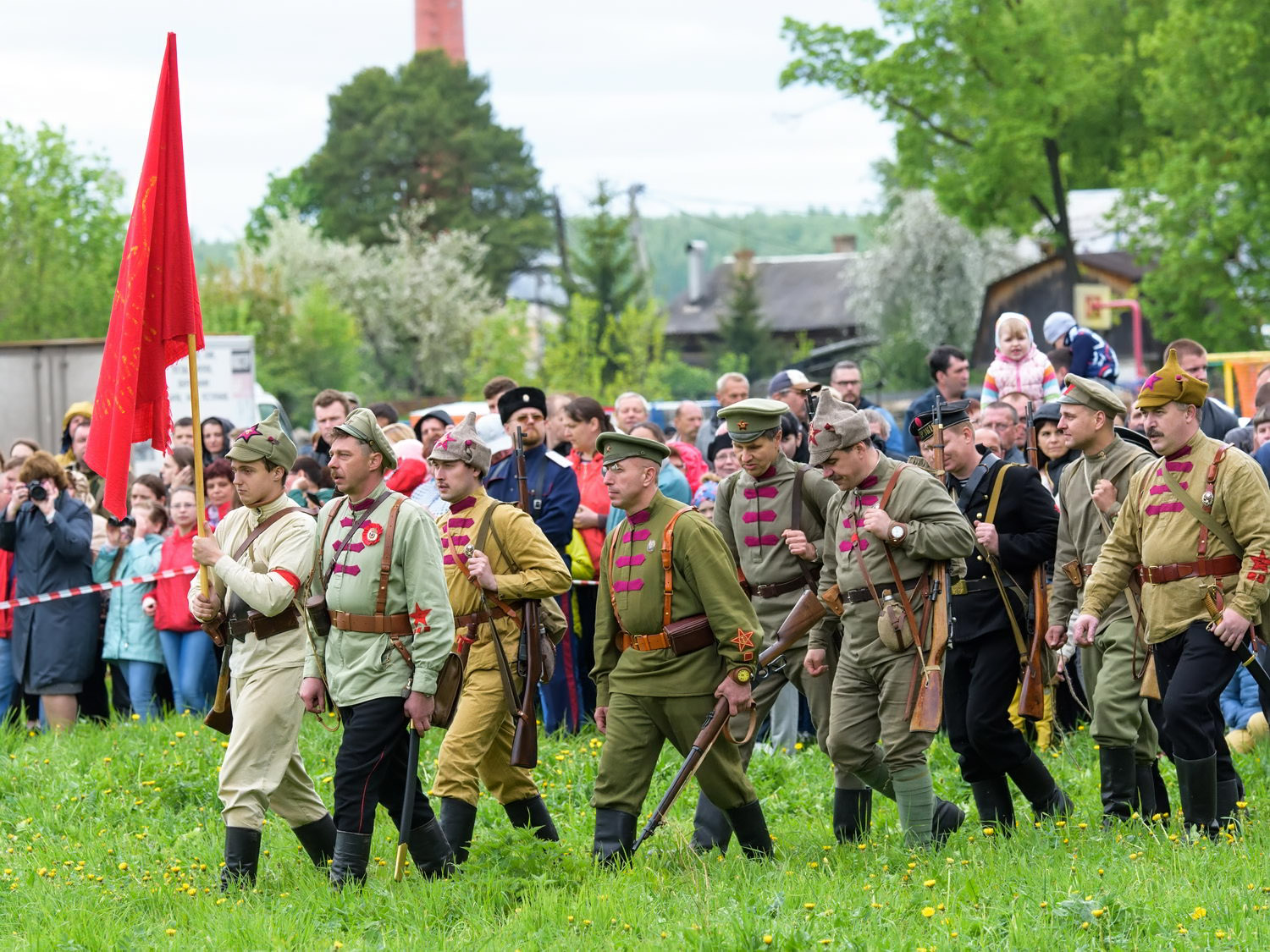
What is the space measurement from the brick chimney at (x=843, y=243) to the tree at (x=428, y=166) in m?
25.7

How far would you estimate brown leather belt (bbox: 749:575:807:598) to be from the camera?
8.64 meters

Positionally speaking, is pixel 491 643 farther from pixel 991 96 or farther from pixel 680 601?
pixel 991 96

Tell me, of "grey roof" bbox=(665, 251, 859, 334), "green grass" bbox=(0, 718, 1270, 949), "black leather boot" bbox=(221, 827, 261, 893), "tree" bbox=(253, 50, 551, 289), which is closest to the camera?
"green grass" bbox=(0, 718, 1270, 949)

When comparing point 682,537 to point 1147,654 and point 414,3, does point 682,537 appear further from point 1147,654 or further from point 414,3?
point 414,3

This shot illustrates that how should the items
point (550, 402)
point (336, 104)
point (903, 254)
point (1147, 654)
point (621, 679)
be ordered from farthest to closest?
point (336, 104)
point (903, 254)
point (550, 402)
point (1147, 654)
point (621, 679)

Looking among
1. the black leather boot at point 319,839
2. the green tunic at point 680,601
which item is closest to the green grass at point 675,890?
the black leather boot at point 319,839

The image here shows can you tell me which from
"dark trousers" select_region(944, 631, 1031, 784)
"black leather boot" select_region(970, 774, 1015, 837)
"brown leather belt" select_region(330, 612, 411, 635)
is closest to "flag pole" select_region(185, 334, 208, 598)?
"brown leather belt" select_region(330, 612, 411, 635)

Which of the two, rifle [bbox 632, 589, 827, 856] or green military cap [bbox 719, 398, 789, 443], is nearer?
rifle [bbox 632, 589, 827, 856]

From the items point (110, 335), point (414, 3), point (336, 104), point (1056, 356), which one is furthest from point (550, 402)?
point (414, 3)

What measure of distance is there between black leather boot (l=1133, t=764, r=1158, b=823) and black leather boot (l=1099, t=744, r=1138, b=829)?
11 centimetres

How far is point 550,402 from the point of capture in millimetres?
12922

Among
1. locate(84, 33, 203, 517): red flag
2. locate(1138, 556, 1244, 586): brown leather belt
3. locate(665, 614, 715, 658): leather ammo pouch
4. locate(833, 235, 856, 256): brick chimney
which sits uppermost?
locate(833, 235, 856, 256): brick chimney

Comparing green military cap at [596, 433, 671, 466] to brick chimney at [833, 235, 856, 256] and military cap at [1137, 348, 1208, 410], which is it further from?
brick chimney at [833, 235, 856, 256]

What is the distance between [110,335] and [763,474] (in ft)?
11.2
